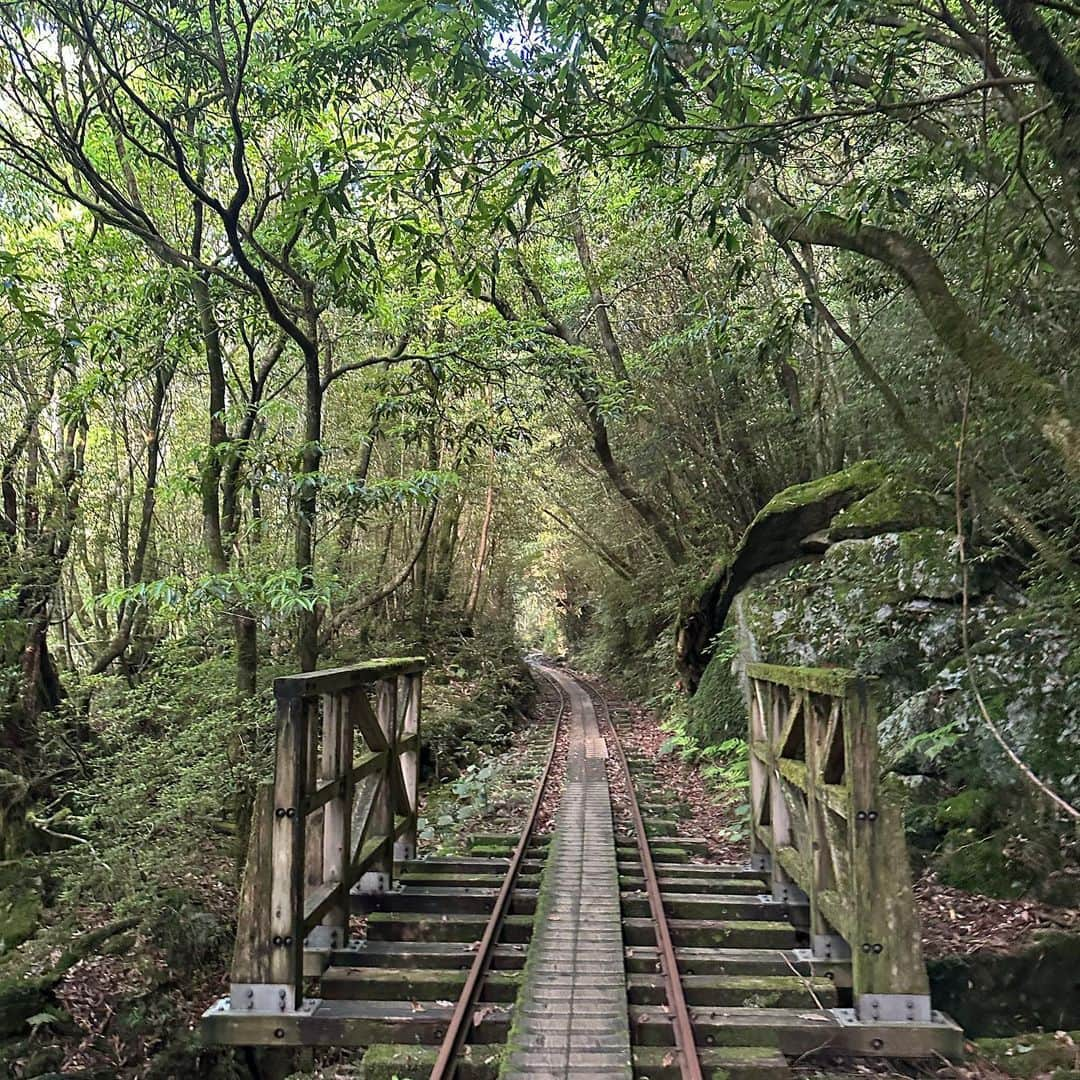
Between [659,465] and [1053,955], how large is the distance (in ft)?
46.8

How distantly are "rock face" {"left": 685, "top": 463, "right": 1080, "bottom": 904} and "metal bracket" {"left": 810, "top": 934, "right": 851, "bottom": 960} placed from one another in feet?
5.61

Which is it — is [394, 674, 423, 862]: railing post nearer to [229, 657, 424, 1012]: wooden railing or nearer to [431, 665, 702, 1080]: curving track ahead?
[229, 657, 424, 1012]: wooden railing

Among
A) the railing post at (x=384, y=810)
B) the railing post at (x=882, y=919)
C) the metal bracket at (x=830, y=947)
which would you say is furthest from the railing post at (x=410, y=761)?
the railing post at (x=882, y=919)

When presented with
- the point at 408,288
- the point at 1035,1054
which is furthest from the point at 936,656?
the point at 408,288

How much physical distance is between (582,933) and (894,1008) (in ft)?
6.40

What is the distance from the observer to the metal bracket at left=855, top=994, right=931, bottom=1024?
12.9ft

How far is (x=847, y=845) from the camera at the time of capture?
14.7 ft

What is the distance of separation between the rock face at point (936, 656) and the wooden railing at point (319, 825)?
3.64 m

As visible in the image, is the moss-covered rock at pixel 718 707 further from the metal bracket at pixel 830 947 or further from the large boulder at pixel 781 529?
the metal bracket at pixel 830 947

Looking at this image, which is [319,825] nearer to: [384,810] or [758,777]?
[384,810]

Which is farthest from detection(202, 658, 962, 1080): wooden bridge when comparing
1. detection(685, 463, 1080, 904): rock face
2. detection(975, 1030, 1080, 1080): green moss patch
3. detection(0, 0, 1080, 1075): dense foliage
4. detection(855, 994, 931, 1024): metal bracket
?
detection(0, 0, 1080, 1075): dense foliage

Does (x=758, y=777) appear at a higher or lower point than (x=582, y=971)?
higher

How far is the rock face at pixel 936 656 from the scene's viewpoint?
600 cm

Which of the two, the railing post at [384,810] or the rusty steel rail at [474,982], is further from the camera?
the railing post at [384,810]
